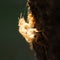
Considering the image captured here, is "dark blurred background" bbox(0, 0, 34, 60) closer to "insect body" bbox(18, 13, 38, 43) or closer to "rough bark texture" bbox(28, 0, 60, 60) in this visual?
"insect body" bbox(18, 13, 38, 43)

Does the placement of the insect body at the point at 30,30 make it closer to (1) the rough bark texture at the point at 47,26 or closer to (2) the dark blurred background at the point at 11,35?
(1) the rough bark texture at the point at 47,26

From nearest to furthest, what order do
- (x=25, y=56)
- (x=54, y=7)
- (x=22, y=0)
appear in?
1. (x=54, y=7)
2. (x=25, y=56)
3. (x=22, y=0)

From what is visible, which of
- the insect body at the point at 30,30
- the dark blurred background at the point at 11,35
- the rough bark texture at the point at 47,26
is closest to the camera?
the rough bark texture at the point at 47,26

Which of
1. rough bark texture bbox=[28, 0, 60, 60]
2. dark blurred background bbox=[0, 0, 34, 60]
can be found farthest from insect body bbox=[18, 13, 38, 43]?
dark blurred background bbox=[0, 0, 34, 60]

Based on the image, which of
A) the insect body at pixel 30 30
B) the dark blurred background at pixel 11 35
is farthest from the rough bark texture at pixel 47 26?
the dark blurred background at pixel 11 35

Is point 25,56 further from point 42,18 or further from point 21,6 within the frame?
point 42,18

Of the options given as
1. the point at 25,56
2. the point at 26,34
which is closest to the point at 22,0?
the point at 25,56
